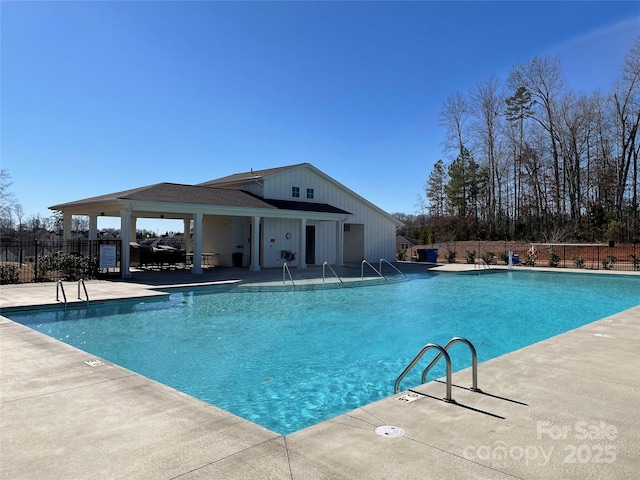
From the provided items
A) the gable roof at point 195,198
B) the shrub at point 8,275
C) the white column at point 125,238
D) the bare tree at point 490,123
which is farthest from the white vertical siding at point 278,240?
the bare tree at point 490,123

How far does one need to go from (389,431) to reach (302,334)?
519cm

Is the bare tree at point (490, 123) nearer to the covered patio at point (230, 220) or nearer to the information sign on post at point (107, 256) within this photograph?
the covered patio at point (230, 220)

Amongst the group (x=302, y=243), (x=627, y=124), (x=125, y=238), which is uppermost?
(x=627, y=124)

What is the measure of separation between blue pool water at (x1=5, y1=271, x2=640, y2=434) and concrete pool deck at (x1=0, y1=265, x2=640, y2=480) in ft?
3.92

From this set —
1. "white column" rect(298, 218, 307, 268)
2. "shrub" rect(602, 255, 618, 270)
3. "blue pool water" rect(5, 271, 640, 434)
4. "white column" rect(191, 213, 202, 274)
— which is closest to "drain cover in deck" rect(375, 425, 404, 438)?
"blue pool water" rect(5, 271, 640, 434)

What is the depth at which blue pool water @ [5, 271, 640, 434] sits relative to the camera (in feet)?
17.3

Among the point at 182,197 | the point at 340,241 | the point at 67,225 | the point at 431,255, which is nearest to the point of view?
the point at 182,197

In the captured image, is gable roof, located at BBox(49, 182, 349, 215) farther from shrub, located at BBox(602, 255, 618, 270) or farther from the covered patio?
shrub, located at BBox(602, 255, 618, 270)

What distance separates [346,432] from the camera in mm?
3080

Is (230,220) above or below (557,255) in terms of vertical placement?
above

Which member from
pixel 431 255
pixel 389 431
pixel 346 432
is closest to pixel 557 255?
pixel 431 255

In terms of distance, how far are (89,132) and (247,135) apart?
7087mm

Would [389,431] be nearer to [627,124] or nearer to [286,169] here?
[286,169]

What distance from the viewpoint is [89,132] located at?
718 inches
